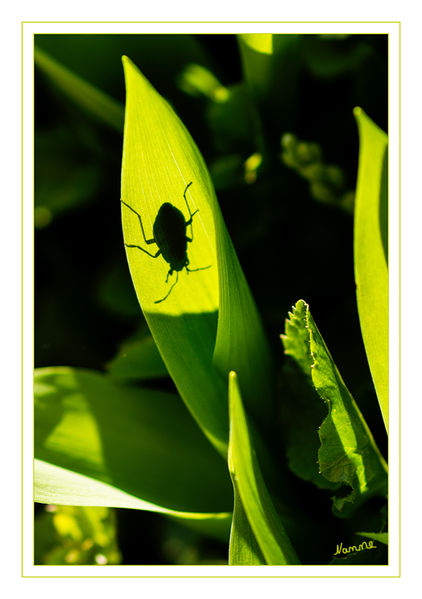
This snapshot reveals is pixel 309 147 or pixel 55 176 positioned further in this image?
pixel 55 176

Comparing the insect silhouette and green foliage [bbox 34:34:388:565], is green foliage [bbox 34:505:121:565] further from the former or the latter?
the insect silhouette

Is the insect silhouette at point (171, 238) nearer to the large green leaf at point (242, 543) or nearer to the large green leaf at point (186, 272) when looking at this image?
the large green leaf at point (186, 272)

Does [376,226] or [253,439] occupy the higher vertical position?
[376,226]

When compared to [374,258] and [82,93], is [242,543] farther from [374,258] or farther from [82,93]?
[82,93]
